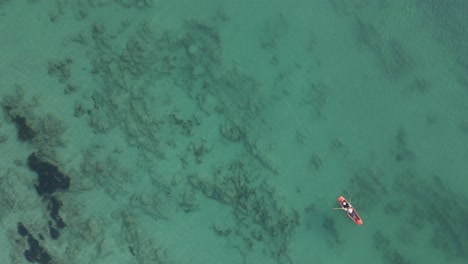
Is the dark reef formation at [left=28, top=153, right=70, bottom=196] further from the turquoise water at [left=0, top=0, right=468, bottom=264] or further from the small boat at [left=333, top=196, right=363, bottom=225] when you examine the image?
the small boat at [left=333, top=196, right=363, bottom=225]

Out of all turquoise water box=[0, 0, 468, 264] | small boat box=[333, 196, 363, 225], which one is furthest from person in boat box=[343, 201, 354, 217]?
turquoise water box=[0, 0, 468, 264]

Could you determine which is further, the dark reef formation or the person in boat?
the person in boat

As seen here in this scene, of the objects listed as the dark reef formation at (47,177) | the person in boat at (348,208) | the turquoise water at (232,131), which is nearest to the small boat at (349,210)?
the person in boat at (348,208)

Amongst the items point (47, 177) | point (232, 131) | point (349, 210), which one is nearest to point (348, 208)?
point (349, 210)

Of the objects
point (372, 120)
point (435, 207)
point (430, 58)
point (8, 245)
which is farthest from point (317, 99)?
point (8, 245)

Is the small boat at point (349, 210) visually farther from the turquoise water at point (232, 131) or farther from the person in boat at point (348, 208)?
the turquoise water at point (232, 131)

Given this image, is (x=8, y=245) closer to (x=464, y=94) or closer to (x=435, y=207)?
(x=435, y=207)
